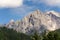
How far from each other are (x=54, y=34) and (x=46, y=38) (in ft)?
15.8

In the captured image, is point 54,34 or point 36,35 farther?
point 54,34

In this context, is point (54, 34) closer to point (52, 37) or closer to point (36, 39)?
point (52, 37)

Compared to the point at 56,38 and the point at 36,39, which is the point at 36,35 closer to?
the point at 36,39

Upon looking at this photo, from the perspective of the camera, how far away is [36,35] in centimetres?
10256

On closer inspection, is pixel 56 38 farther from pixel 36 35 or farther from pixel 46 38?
pixel 36 35

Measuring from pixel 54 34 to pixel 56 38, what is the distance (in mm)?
2139

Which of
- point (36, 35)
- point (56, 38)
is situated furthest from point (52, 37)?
point (36, 35)

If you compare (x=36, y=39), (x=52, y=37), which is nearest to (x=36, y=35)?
(x=36, y=39)

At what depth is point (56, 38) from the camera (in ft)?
361

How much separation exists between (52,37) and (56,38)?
193 cm

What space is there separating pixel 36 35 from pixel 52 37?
10516mm

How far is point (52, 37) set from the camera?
10975cm

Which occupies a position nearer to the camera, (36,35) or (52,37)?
(36,35)

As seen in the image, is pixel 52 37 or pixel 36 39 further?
pixel 52 37
